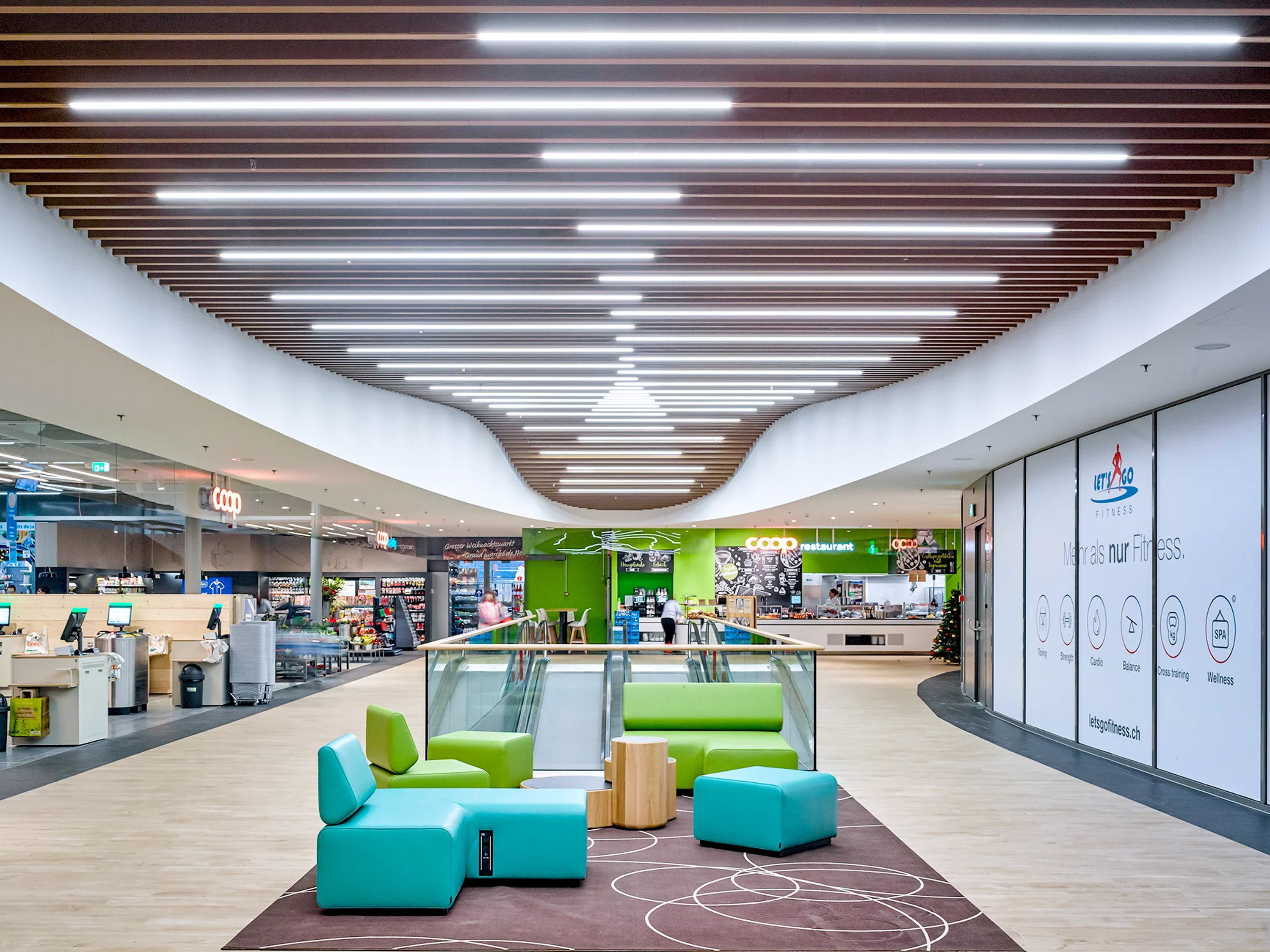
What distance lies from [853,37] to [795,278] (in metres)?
3.48

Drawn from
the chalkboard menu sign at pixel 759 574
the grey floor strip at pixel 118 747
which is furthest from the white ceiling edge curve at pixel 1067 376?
the chalkboard menu sign at pixel 759 574

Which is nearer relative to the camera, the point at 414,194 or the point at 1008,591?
the point at 414,194

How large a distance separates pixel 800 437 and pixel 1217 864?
31.3 feet

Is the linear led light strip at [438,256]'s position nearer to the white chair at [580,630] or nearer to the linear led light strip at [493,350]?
the linear led light strip at [493,350]

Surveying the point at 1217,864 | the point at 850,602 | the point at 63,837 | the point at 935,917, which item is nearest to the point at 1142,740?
the point at 1217,864

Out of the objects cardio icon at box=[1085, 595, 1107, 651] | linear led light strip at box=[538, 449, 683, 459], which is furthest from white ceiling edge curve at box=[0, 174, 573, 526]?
cardio icon at box=[1085, 595, 1107, 651]

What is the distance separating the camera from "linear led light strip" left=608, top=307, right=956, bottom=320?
8.84m

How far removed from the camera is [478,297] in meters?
8.39

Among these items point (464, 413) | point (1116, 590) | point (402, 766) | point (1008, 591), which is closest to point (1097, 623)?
point (1116, 590)

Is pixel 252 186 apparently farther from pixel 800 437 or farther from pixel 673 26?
pixel 800 437

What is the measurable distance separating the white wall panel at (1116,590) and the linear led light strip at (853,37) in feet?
19.3

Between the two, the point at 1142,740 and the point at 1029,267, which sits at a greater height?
the point at 1029,267

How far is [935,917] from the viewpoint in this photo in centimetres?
514

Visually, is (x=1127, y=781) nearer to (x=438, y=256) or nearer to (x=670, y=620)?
(x=438, y=256)
